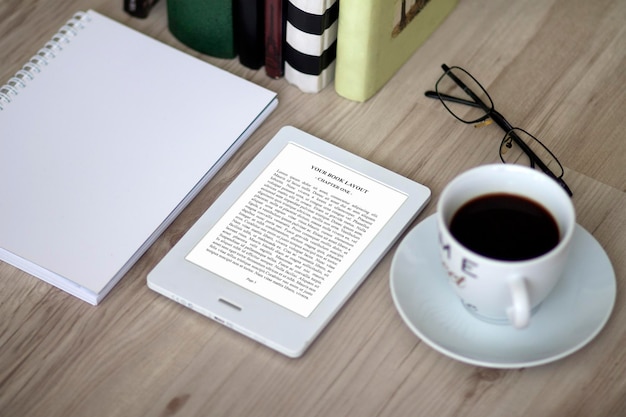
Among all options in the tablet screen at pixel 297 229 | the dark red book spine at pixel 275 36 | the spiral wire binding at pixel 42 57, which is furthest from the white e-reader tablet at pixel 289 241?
the spiral wire binding at pixel 42 57

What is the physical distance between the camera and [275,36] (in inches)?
41.4

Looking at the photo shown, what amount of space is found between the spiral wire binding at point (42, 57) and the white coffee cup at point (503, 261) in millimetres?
509

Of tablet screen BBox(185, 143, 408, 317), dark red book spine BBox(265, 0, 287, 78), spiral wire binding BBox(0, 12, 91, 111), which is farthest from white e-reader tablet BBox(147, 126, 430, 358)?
spiral wire binding BBox(0, 12, 91, 111)

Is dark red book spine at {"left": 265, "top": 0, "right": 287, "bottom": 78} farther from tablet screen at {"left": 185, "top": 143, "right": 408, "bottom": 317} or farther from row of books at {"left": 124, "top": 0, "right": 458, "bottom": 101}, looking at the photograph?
tablet screen at {"left": 185, "top": 143, "right": 408, "bottom": 317}

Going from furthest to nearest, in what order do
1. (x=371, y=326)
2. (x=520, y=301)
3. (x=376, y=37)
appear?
(x=376, y=37) < (x=371, y=326) < (x=520, y=301)

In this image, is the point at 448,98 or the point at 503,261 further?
the point at 448,98

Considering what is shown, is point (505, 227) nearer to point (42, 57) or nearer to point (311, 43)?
point (311, 43)

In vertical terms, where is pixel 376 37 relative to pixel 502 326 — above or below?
above

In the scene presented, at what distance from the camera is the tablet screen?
0.91 meters

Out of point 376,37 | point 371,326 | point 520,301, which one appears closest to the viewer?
point 520,301

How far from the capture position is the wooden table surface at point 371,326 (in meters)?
0.85

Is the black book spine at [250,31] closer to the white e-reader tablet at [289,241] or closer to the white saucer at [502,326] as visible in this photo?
the white e-reader tablet at [289,241]

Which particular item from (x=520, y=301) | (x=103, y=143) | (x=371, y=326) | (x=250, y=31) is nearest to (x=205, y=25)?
(x=250, y=31)

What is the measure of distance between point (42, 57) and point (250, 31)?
0.78 feet
